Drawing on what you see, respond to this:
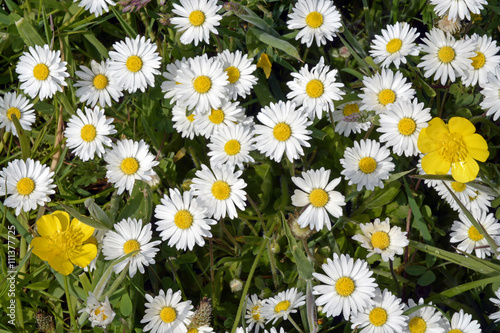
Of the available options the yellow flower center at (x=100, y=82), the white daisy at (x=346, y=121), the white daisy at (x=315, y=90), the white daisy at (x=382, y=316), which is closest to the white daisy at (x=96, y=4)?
the yellow flower center at (x=100, y=82)

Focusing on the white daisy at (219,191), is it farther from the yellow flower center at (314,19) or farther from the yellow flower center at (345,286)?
the yellow flower center at (314,19)

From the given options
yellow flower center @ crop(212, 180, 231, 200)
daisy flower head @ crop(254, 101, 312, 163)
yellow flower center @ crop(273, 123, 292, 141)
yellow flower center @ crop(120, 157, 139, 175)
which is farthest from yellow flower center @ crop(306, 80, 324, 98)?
yellow flower center @ crop(120, 157, 139, 175)

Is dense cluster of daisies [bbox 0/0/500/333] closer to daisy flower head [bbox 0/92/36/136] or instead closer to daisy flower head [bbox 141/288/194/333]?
daisy flower head [bbox 141/288/194/333]

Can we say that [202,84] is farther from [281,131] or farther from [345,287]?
[345,287]

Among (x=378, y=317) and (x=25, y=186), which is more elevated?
(x=25, y=186)

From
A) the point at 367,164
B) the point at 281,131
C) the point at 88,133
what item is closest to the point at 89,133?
the point at 88,133

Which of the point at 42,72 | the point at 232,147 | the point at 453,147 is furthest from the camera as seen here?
the point at 42,72
